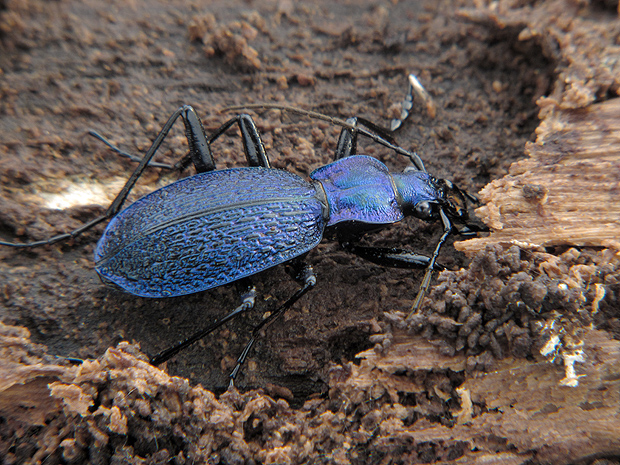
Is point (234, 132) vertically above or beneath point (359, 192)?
above

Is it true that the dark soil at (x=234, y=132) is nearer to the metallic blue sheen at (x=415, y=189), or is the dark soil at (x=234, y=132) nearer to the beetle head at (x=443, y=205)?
the beetle head at (x=443, y=205)

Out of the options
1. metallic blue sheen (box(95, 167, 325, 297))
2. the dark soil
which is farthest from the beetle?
the dark soil

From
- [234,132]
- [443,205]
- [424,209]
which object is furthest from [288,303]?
[234,132]

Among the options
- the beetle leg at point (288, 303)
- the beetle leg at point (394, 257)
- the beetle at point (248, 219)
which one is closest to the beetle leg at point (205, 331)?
the beetle at point (248, 219)

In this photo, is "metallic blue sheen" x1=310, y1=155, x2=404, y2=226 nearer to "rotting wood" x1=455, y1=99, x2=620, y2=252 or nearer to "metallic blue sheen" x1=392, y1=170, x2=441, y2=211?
"metallic blue sheen" x1=392, y1=170, x2=441, y2=211

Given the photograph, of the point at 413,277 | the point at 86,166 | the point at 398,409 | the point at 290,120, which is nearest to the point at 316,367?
the point at 398,409

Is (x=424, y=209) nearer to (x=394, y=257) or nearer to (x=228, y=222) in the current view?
(x=394, y=257)
